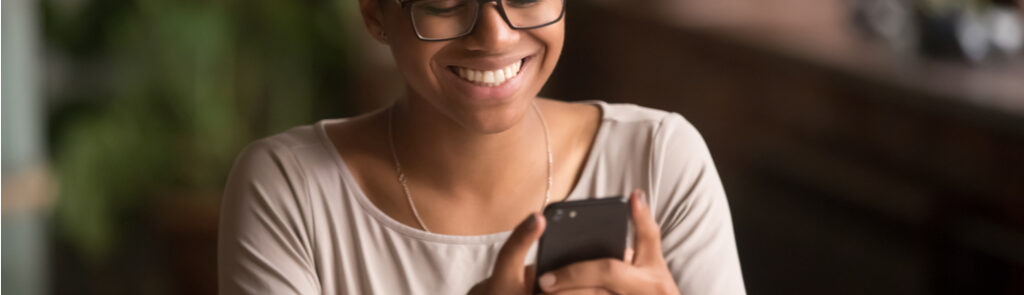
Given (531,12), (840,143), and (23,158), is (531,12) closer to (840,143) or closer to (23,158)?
(23,158)

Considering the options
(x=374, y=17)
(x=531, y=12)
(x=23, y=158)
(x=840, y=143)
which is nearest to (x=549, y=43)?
(x=531, y=12)

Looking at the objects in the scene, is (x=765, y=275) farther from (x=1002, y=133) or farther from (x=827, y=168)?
(x=1002, y=133)

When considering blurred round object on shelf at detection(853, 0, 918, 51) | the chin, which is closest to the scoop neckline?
the chin

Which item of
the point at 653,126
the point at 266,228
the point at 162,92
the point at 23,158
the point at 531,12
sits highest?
the point at 531,12

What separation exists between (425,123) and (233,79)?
1.56 m

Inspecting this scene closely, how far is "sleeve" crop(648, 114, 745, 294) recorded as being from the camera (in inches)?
Answer: 36.8

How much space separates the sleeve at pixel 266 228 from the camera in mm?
925

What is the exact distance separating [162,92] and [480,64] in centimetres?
167

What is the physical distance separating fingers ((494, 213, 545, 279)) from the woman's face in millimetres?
115

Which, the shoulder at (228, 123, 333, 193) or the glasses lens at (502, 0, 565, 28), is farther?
the shoulder at (228, 123, 333, 193)

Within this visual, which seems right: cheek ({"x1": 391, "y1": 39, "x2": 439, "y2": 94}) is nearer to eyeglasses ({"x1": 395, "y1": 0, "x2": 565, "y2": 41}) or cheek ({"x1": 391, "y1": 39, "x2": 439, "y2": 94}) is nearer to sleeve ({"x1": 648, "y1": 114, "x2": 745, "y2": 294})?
eyeglasses ({"x1": 395, "y1": 0, "x2": 565, "y2": 41})

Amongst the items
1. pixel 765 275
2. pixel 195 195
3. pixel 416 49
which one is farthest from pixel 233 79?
pixel 416 49

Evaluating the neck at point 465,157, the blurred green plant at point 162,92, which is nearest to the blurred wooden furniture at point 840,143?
the blurred green plant at point 162,92

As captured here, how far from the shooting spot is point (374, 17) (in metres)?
0.90
